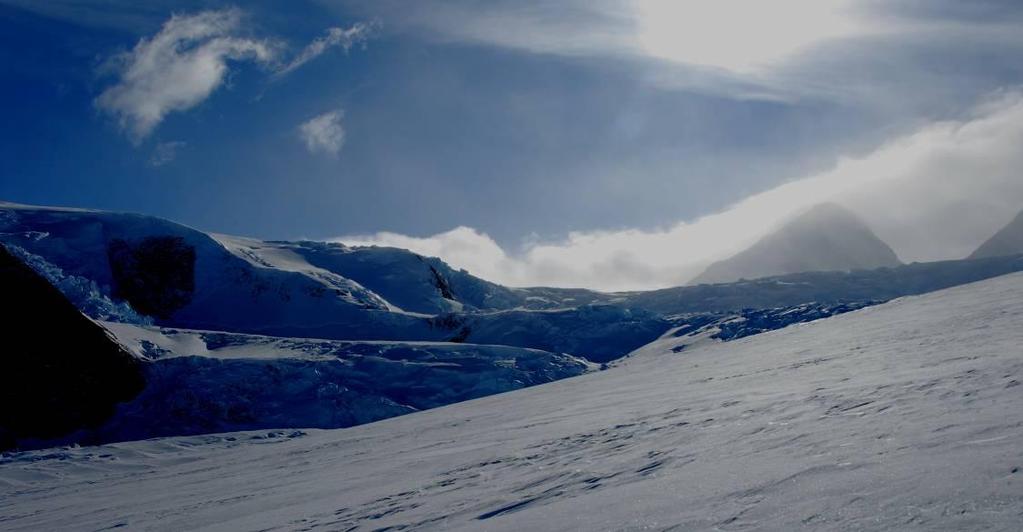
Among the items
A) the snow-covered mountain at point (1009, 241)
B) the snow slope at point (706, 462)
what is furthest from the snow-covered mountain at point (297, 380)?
the snow-covered mountain at point (1009, 241)

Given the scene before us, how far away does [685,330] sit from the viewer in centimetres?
7662

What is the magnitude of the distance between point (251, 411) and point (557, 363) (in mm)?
25597

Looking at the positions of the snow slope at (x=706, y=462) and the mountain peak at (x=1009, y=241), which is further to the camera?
the mountain peak at (x=1009, y=241)

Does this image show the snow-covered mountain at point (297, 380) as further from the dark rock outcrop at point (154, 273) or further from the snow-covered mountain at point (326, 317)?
the dark rock outcrop at point (154, 273)

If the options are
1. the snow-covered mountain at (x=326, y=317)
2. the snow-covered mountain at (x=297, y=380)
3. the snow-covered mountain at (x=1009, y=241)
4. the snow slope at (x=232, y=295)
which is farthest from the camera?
the snow-covered mountain at (x=1009, y=241)

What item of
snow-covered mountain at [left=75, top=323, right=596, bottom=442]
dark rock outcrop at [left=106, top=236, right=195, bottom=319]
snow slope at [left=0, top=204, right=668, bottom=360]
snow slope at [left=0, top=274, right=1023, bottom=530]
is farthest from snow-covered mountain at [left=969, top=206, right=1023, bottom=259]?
snow slope at [left=0, top=274, right=1023, bottom=530]

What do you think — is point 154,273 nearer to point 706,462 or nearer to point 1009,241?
point 706,462

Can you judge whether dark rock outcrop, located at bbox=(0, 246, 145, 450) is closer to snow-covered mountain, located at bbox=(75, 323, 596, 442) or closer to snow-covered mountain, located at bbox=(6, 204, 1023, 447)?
snow-covered mountain, located at bbox=(6, 204, 1023, 447)

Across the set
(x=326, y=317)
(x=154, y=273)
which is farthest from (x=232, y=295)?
(x=326, y=317)

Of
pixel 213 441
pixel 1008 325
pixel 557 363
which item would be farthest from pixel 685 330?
pixel 1008 325

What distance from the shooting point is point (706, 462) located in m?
7.95

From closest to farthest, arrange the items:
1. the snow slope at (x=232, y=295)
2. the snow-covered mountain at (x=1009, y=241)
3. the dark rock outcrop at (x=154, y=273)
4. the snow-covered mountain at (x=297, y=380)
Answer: the snow-covered mountain at (x=297, y=380)
the snow slope at (x=232, y=295)
the dark rock outcrop at (x=154, y=273)
the snow-covered mountain at (x=1009, y=241)

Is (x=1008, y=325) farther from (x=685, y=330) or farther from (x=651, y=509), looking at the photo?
(x=685, y=330)

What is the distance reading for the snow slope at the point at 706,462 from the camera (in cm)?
536
